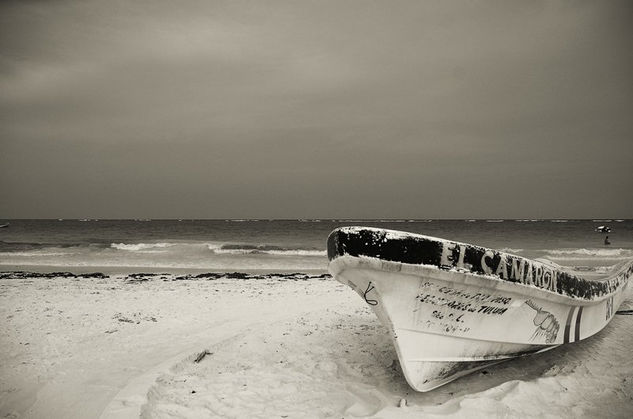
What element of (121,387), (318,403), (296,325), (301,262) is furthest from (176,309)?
(301,262)

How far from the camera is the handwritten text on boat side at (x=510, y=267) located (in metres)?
3.21

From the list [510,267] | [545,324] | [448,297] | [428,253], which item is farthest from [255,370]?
[545,324]

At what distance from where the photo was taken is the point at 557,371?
408 centimetres

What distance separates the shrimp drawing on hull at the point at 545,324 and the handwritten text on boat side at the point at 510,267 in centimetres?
25

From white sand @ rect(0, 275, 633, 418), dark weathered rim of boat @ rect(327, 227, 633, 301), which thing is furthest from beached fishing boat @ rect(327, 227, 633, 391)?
white sand @ rect(0, 275, 633, 418)

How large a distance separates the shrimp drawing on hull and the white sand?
1.23ft

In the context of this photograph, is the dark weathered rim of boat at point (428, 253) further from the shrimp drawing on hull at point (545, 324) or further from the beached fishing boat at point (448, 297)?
the shrimp drawing on hull at point (545, 324)

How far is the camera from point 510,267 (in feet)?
11.3

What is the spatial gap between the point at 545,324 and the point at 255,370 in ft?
10.4

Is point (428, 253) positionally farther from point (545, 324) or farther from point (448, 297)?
point (545, 324)

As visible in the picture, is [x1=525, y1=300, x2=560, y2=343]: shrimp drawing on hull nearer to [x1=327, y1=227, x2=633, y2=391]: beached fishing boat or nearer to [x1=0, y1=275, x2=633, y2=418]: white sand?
[x1=327, y1=227, x2=633, y2=391]: beached fishing boat

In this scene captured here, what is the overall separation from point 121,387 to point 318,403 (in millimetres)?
2139

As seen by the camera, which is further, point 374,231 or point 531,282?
point 531,282

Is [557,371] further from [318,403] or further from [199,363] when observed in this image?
[199,363]
